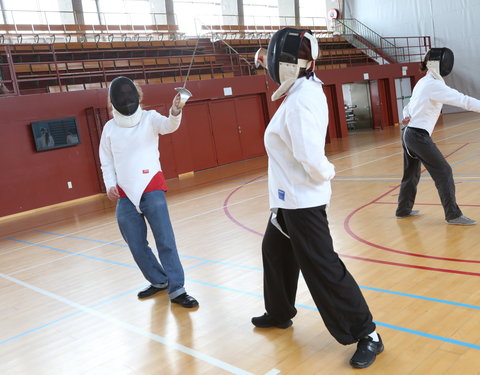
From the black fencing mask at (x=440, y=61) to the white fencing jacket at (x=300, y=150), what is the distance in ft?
9.40

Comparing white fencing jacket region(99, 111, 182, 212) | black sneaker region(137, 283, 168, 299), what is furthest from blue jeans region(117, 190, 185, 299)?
black sneaker region(137, 283, 168, 299)

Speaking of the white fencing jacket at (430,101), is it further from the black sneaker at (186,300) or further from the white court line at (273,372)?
the white court line at (273,372)

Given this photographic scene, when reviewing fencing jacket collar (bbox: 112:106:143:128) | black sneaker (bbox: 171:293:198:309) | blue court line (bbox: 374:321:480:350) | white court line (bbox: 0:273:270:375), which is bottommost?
blue court line (bbox: 374:321:480:350)

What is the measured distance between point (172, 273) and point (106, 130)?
1.32 metres

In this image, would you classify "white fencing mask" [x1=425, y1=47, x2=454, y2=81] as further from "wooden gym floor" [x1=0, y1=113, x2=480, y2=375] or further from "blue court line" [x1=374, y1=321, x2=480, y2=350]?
"blue court line" [x1=374, y1=321, x2=480, y2=350]

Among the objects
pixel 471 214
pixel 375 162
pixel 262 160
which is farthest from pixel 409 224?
pixel 262 160

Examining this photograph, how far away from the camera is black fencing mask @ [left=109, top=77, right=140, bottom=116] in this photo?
377 cm

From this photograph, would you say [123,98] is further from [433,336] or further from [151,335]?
[433,336]

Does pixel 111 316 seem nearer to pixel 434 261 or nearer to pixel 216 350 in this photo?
pixel 216 350

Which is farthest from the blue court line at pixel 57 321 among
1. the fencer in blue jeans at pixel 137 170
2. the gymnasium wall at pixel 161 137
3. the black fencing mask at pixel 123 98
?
the gymnasium wall at pixel 161 137

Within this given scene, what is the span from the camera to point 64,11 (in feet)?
48.5

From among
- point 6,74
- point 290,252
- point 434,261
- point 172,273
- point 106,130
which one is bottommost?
point 434,261

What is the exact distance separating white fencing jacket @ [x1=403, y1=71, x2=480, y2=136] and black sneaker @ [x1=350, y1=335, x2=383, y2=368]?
280cm

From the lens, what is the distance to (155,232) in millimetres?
3855
